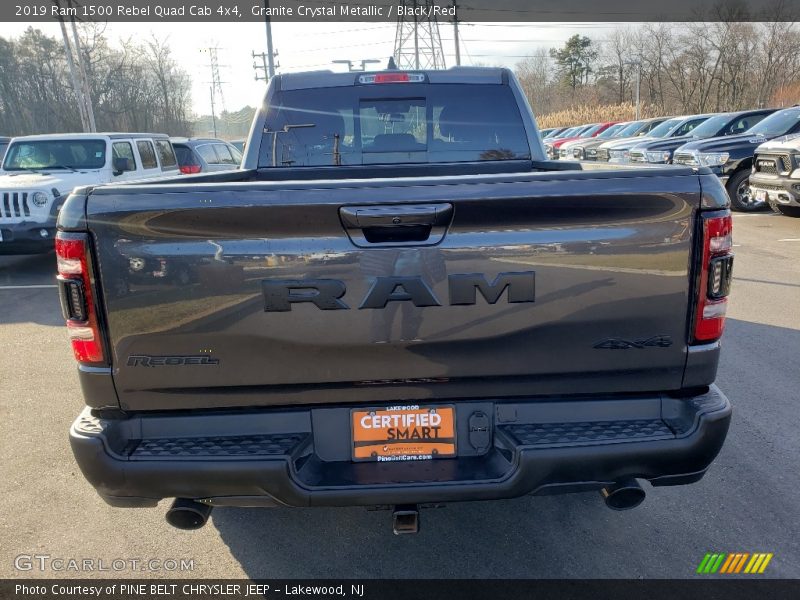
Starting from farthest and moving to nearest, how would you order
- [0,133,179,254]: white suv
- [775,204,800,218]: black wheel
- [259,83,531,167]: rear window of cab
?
[775,204,800,218]: black wheel
[0,133,179,254]: white suv
[259,83,531,167]: rear window of cab

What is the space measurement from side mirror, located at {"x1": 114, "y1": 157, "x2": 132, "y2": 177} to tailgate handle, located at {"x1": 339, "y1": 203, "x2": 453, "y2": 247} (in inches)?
362

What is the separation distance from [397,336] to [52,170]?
9.76 meters

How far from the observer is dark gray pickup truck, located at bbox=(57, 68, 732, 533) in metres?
1.98

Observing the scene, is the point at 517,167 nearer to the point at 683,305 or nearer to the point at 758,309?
the point at 683,305

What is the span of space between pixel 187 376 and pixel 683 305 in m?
1.76

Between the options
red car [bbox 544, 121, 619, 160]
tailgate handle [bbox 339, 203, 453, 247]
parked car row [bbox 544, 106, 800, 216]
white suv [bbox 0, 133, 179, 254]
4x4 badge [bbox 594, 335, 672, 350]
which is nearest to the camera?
tailgate handle [bbox 339, 203, 453, 247]

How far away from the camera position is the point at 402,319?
2.03 meters

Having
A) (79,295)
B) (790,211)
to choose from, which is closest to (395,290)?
(79,295)

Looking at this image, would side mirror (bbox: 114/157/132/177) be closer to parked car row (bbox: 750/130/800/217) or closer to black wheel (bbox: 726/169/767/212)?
parked car row (bbox: 750/130/800/217)

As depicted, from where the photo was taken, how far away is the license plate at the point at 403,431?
2.16 meters

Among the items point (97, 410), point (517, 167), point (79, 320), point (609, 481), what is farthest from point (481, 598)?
point (517, 167)

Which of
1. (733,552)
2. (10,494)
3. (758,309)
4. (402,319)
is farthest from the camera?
(758,309)

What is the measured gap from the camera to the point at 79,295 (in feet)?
6.71
